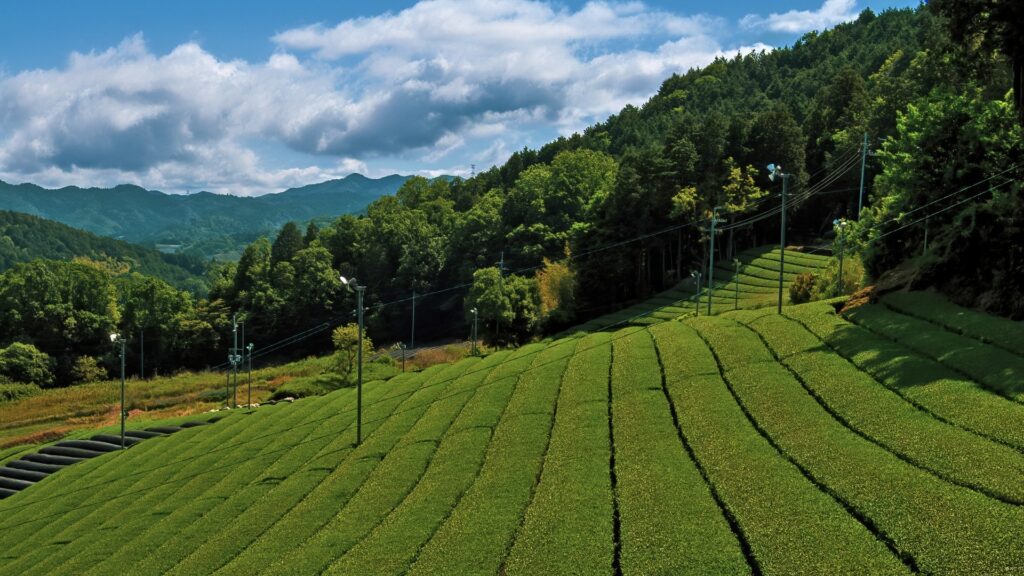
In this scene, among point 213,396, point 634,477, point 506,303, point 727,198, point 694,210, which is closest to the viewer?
point 634,477

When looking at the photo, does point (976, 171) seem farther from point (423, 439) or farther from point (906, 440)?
point (423, 439)

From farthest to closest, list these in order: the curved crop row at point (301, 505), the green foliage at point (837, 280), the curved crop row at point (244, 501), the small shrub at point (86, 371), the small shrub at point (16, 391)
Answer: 1. the small shrub at point (86, 371)
2. the small shrub at point (16, 391)
3. the green foliage at point (837, 280)
4. the curved crop row at point (244, 501)
5. the curved crop row at point (301, 505)

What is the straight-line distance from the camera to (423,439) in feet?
96.2

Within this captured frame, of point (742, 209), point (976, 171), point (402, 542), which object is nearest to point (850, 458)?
point (402, 542)

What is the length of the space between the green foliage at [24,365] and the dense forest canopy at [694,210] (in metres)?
10.8

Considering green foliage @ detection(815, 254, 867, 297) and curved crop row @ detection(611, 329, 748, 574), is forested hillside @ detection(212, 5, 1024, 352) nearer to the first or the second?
green foliage @ detection(815, 254, 867, 297)

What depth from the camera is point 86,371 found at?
102125mm

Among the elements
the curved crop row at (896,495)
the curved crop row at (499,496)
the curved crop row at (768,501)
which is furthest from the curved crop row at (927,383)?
the curved crop row at (499,496)

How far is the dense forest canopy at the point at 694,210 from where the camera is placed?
33.1 m

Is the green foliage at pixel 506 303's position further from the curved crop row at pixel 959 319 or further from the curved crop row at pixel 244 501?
the curved crop row at pixel 959 319

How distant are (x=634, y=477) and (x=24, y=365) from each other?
106m

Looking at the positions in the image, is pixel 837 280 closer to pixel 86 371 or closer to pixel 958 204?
pixel 958 204

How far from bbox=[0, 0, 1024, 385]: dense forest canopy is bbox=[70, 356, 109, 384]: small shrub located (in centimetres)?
966

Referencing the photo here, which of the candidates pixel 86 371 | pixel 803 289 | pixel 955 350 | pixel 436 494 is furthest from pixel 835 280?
pixel 86 371
